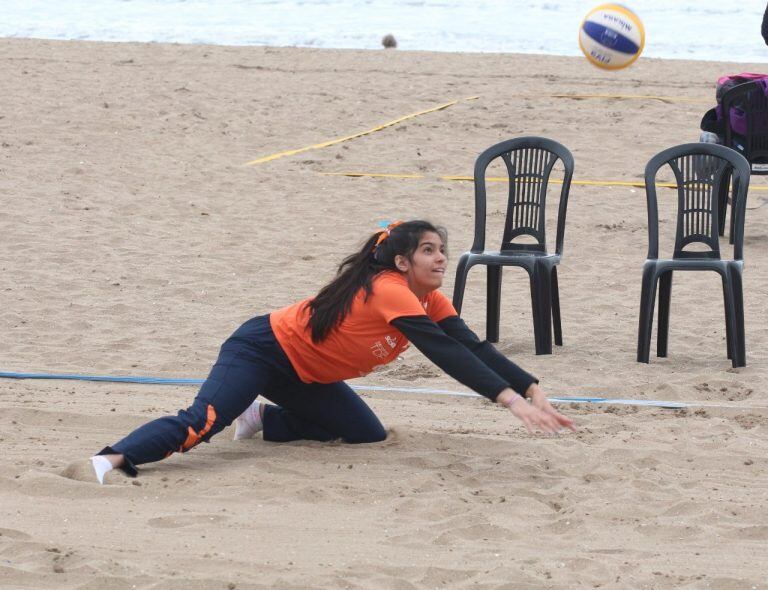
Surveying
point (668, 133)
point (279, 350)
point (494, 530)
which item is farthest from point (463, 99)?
point (494, 530)

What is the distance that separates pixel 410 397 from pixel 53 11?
2592 cm

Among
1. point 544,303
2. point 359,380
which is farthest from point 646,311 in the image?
point 359,380

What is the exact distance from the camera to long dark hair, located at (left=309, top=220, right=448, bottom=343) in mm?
4641

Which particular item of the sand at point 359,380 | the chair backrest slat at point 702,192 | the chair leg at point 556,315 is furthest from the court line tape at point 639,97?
the chair leg at point 556,315

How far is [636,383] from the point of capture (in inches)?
239

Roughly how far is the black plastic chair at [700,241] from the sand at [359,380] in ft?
0.69

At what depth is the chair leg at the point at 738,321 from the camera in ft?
20.5

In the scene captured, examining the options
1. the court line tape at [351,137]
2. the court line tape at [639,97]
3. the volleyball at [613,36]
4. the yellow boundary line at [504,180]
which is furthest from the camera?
the court line tape at [639,97]

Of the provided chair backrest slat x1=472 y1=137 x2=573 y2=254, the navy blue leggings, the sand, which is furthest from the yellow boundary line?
the navy blue leggings

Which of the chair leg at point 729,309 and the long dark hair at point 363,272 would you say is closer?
the long dark hair at point 363,272

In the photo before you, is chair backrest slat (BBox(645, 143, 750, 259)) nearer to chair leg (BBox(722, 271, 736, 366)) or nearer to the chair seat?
the chair seat

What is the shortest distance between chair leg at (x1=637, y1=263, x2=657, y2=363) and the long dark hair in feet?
6.59

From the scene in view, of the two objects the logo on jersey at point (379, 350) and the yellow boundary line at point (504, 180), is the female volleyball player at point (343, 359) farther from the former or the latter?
the yellow boundary line at point (504, 180)

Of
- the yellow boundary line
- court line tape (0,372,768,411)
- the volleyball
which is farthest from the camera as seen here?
the yellow boundary line
